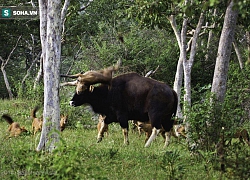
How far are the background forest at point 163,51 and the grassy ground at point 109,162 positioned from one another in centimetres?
11

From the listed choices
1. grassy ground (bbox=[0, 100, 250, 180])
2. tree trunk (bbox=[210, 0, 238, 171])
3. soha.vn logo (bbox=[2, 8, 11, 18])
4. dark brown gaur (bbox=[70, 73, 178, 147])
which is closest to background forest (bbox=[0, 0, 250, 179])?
grassy ground (bbox=[0, 100, 250, 180])

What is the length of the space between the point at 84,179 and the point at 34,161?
32.2 inches

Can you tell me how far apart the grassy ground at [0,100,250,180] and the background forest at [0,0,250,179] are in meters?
0.11

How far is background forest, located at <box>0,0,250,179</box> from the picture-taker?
9.51 meters

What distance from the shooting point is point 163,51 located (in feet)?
70.4

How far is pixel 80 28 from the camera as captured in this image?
2955 cm

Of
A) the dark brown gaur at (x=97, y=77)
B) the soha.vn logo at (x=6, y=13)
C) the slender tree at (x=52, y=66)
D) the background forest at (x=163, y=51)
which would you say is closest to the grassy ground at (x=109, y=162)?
the background forest at (x=163, y=51)

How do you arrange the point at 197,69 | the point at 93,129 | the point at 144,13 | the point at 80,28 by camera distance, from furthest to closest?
the point at 80,28 → the point at 197,69 → the point at 93,129 → the point at 144,13

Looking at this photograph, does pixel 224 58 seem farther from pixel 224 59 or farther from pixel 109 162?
pixel 109 162

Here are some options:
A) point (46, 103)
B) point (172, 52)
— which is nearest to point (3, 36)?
point (172, 52)

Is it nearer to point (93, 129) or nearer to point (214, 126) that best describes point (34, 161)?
point (214, 126)

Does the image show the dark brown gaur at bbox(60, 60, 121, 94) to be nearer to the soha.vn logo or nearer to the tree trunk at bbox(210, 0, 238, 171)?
Result: the tree trunk at bbox(210, 0, 238, 171)

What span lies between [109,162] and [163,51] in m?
12.3

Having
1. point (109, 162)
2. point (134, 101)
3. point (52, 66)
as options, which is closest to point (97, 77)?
point (134, 101)
